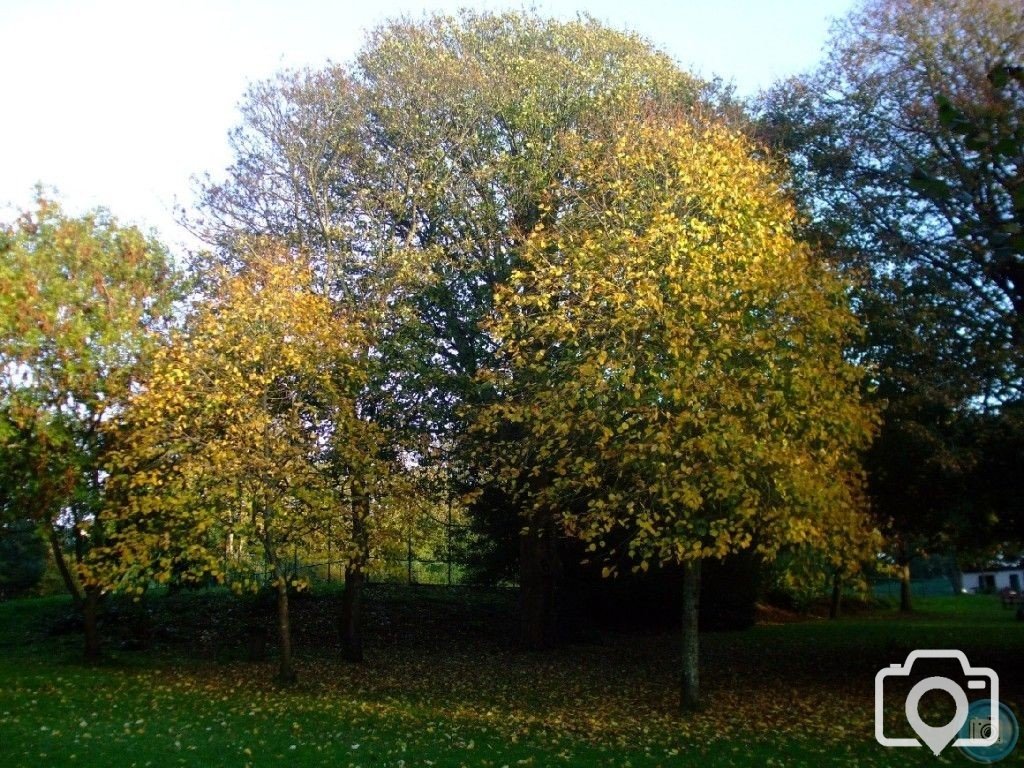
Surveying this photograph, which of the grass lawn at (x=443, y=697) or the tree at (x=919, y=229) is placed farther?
the tree at (x=919, y=229)

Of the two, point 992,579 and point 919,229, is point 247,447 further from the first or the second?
point 992,579

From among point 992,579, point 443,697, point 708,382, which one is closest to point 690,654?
point 708,382

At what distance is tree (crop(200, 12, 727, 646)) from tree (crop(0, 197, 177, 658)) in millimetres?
3509

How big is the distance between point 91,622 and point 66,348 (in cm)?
649

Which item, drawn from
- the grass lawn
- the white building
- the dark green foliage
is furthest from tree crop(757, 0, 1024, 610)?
the white building

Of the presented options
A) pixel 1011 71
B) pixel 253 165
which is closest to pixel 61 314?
pixel 253 165

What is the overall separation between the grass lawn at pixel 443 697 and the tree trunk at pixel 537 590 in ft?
2.81

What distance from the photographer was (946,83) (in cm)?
1720

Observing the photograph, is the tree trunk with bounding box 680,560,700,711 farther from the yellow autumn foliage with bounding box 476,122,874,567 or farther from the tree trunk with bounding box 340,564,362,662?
the tree trunk with bounding box 340,564,362,662

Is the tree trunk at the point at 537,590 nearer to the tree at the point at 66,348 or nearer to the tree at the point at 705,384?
the tree at the point at 705,384

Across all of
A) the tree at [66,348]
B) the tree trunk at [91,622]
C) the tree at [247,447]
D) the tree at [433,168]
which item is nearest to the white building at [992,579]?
the tree at [433,168]

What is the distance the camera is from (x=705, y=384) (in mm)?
13352

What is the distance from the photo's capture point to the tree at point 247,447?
53.7 feet

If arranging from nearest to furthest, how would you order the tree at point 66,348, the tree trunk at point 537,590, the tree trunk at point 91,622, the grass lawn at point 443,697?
the grass lawn at point 443,697 → the tree at point 66,348 → the tree trunk at point 91,622 → the tree trunk at point 537,590
